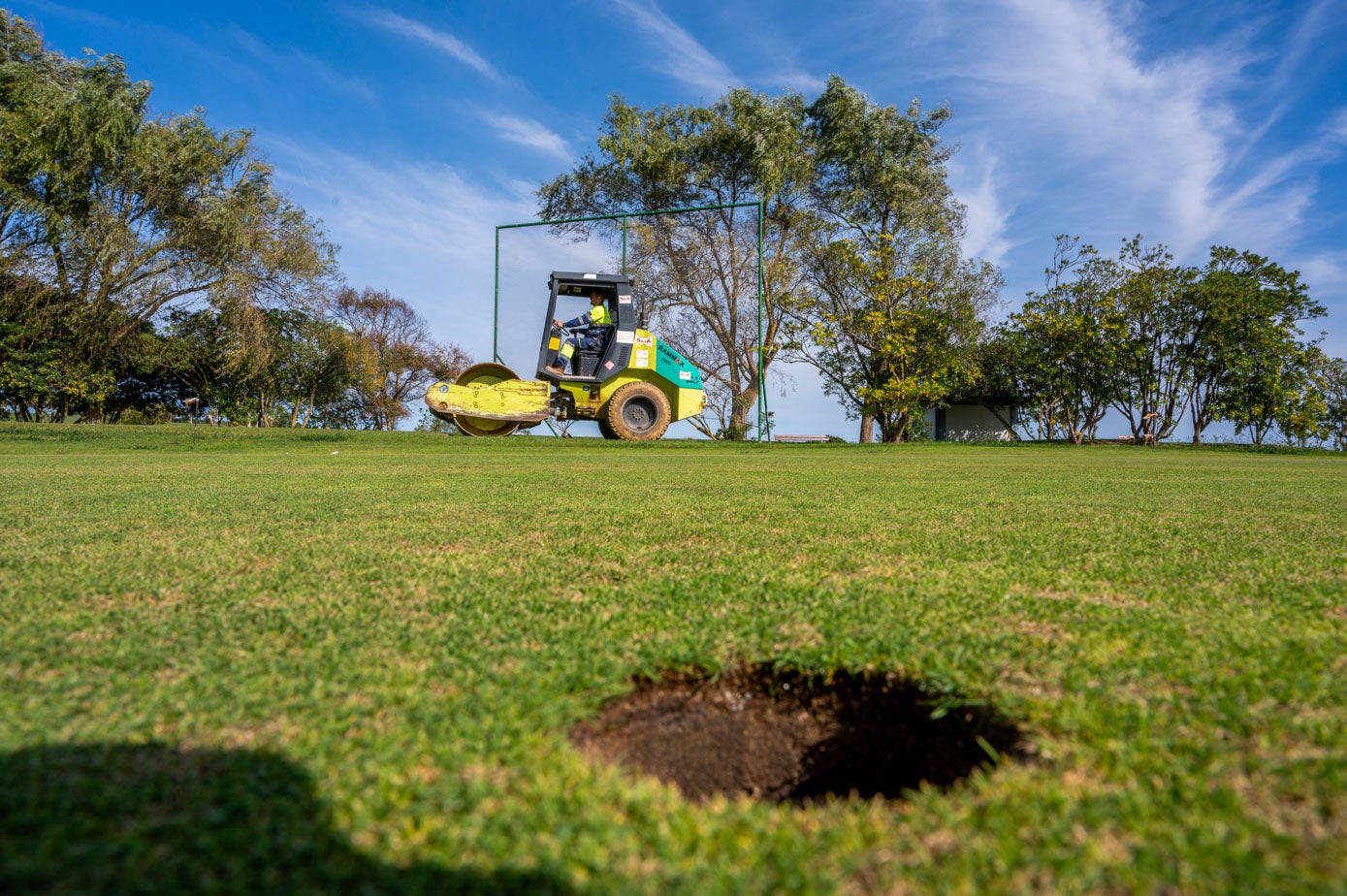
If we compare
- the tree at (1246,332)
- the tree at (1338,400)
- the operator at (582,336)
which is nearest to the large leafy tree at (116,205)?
the operator at (582,336)

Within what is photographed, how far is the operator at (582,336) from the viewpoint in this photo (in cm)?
1343

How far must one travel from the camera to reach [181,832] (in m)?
0.84

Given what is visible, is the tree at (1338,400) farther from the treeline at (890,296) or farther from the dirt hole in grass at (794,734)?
the dirt hole in grass at (794,734)

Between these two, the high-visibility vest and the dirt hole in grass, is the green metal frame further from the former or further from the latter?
the dirt hole in grass

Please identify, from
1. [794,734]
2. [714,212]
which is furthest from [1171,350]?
[794,734]

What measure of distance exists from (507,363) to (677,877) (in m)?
15.4

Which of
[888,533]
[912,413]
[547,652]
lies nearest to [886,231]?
[912,413]

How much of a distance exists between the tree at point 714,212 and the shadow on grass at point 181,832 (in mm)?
17493

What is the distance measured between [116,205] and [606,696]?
23.2 m

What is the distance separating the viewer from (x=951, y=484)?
5.46 m

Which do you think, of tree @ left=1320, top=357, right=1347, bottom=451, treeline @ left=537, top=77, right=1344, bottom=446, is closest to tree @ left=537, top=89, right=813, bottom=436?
treeline @ left=537, top=77, right=1344, bottom=446

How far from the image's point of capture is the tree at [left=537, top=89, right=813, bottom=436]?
18609 millimetres

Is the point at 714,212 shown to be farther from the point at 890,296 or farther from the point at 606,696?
the point at 606,696

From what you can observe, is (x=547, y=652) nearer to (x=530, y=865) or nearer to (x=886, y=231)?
(x=530, y=865)
